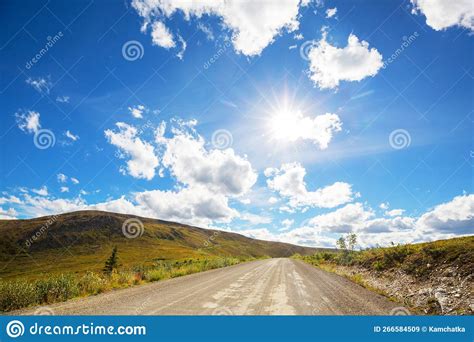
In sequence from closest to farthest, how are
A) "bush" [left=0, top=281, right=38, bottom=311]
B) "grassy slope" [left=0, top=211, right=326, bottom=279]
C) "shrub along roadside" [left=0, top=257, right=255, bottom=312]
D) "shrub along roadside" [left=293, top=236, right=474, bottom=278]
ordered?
"bush" [left=0, top=281, right=38, bottom=311] < "shrub along roadside" [left=0, top=257, right=255, bottom=312] < "shrub along roadside" [left=293, top=236, right=474, bottom=278] < "grassy slope" [left=0, top=211, right=326, bottom=279]

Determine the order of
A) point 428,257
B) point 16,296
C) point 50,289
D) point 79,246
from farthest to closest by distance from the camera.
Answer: point 79,246, point 428,257, point 50,289, point 16,296

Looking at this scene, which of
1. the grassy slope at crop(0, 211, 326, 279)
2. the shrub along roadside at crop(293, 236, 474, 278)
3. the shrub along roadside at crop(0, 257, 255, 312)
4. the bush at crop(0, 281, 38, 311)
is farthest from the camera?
the grassy slope at crop(0, 211, 326, 279)

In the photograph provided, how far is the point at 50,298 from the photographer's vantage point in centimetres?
1012

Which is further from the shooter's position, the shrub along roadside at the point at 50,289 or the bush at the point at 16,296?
the shrub along roadside at the point at 50,289

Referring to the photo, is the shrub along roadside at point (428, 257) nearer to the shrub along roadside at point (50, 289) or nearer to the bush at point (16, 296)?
the shrub along roadside at point (50, 289)

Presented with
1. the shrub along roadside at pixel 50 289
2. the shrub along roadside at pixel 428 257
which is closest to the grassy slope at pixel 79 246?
the shrub along roadside at pixel 428 257

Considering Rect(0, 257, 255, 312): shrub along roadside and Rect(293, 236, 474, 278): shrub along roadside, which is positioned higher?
Rect(293, 236, 474, 278): shrub along roadside

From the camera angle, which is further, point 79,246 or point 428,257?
point 79,246

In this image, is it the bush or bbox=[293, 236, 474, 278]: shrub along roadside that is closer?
the bush

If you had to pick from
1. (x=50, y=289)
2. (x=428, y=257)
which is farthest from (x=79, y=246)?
(x=428, y=257)

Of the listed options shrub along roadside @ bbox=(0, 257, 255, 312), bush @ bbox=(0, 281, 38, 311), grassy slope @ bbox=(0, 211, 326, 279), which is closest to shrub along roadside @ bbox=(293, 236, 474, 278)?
shrub along roadside @ bbox=(0, 257, 255, 312)

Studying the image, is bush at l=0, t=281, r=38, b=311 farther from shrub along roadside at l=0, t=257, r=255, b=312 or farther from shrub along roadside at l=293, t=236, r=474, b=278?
shrub along roadside at l=293, t=236, r=474, b=278

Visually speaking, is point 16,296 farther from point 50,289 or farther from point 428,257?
point 428,257

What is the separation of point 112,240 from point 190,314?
499ft
